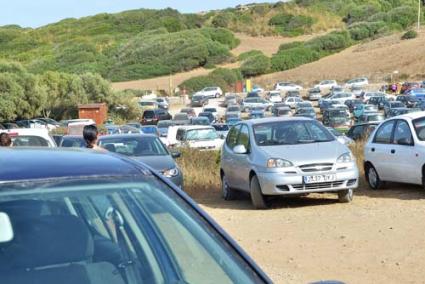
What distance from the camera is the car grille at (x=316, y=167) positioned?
12.5m

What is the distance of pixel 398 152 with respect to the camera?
13547mm

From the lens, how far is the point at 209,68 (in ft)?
377

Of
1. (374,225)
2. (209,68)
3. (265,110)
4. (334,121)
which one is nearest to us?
(374,225)

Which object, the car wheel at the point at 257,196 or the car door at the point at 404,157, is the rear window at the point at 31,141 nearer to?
the car wheel at the point at 257,196

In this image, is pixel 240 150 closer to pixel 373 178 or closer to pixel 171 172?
pixel 171 172

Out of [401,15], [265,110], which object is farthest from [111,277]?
[401,15]

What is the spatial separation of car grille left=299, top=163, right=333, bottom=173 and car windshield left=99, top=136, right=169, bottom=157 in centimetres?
327

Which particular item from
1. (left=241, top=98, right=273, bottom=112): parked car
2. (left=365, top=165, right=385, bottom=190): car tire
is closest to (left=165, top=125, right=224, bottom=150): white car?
(left=365, top=165, right=385, bottom=190): car tire

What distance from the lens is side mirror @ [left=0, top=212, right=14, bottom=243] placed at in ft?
10.2

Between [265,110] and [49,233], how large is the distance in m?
63.1

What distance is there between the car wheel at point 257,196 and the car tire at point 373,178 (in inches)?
98.9

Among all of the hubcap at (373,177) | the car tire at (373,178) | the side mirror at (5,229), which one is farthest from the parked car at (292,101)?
the side mirror at (5,229)

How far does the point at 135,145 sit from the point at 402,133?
189 inches

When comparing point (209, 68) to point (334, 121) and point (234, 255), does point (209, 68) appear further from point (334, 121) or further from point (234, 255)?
point (234, 255)
